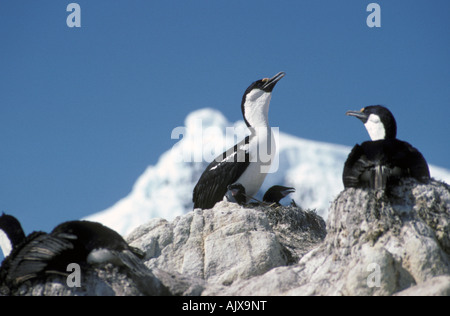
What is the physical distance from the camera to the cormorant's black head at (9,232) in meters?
11.5

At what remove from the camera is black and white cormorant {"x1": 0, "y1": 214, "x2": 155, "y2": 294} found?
9.45 metres

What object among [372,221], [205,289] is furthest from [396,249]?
[205,289]

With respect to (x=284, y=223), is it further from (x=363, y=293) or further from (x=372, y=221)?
(x=363, y=293)

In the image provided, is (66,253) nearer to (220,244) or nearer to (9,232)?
(9,232)

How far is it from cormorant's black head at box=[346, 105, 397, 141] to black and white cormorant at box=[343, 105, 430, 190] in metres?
1.22

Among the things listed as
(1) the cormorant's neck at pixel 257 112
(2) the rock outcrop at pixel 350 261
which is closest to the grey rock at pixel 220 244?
(2) the rock outcrop at pixel 350 261

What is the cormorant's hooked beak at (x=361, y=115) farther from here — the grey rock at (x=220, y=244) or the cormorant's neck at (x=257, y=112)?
the cormorant's neck at (x=257, y=112)

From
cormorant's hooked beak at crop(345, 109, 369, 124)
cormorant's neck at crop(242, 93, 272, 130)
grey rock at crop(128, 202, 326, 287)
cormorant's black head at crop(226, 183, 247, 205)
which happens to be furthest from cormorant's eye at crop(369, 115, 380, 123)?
cormorant's neck at crop(242, 93, 272, 130)

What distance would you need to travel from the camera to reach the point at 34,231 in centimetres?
989

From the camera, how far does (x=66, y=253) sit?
9.61 meters

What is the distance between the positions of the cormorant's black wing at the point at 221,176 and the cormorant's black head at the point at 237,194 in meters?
0.70

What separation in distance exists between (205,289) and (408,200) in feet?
10.1

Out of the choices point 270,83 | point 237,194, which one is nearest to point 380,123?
point 237,194

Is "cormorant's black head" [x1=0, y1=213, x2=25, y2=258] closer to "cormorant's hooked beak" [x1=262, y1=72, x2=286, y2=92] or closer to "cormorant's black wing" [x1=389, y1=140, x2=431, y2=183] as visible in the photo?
"cormorant's black wing" [x1=389, y1=140, x2=431, y2=183]
